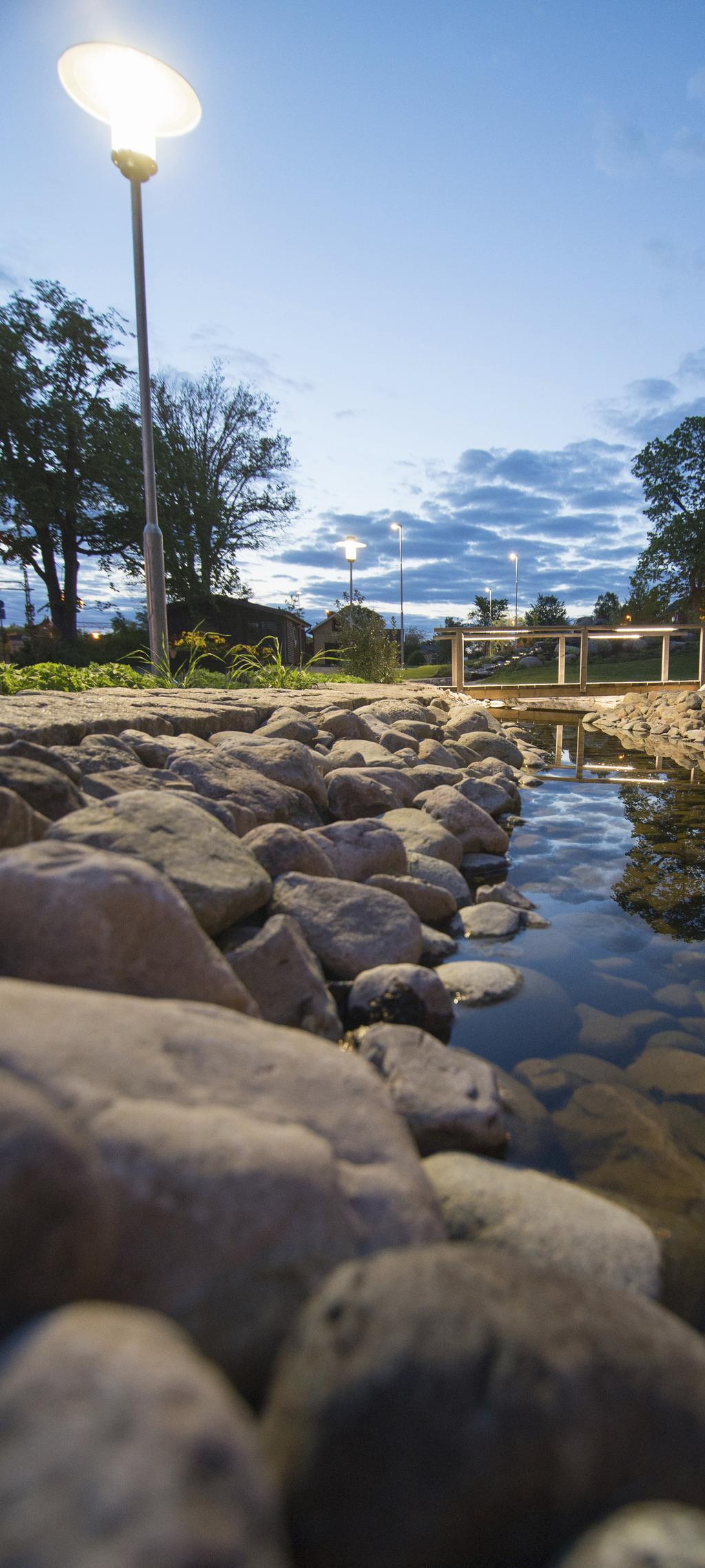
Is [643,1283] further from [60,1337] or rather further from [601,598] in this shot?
[601,598]

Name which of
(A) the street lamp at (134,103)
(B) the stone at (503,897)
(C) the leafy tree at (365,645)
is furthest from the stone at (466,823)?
(C) the leafy tree at (365,645)

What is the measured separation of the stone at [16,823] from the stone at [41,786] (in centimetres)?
20

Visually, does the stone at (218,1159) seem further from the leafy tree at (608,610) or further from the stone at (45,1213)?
the leafy tree at (608,610)

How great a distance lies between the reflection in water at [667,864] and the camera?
3.83 metres

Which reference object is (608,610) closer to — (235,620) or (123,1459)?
(235,620)

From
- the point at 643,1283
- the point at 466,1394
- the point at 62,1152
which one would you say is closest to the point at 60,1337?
the point at 62,1152

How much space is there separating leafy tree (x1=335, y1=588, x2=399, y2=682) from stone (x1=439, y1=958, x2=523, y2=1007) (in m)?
11.8

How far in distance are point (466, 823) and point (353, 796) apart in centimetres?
82

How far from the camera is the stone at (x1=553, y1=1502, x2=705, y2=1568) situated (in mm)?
802

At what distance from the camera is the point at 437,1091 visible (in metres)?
1.89

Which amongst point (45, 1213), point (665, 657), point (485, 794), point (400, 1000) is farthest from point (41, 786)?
point (665, 657)

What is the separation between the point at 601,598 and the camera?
170 feet

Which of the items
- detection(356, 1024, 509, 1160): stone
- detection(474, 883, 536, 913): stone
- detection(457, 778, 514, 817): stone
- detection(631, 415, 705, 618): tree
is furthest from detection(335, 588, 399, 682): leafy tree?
detection(631, 415, 705, 618): tree

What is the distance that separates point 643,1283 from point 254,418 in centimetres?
3210
